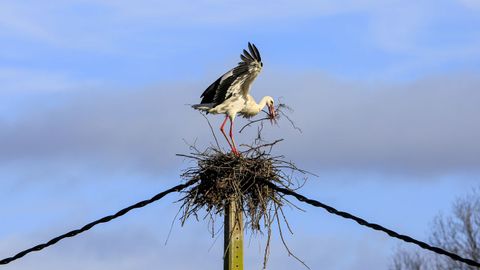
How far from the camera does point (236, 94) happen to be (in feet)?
46.8

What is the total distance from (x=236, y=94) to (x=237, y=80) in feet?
0.97

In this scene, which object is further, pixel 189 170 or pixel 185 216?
pixel 189 170

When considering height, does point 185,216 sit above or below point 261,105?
below

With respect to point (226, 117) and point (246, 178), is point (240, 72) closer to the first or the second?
point (226, 117)

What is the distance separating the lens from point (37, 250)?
907 centimetres

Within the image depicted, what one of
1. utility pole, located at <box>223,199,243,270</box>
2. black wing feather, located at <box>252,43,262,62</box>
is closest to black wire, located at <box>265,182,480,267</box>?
utility pole, located at <box>223,199,243,270</box>

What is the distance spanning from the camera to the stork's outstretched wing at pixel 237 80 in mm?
13719

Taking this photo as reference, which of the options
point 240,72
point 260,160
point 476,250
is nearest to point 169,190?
point 260,160

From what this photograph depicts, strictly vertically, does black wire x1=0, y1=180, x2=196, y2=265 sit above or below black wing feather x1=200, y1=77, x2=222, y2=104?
below

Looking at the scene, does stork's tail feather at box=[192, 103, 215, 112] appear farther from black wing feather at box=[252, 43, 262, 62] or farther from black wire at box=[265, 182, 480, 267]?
black wire at box=[265, 182, 480, 267]

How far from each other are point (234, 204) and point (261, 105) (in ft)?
16.5

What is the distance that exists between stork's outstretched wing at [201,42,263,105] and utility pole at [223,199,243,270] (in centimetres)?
455

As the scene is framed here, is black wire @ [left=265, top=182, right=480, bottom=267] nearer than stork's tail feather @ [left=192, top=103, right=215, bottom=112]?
Yes

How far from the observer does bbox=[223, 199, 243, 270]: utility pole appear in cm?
902
